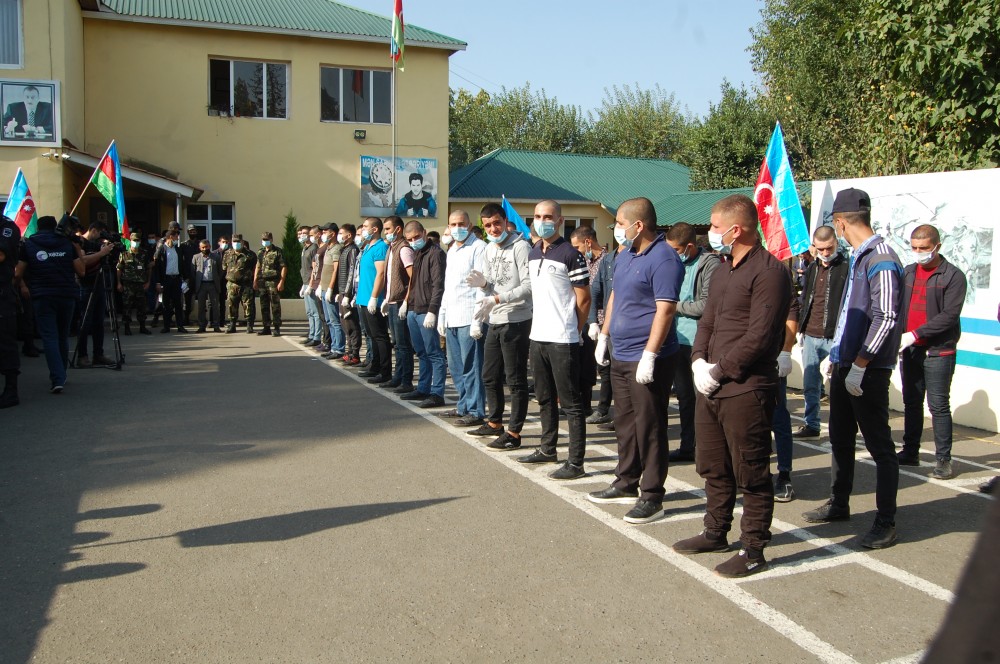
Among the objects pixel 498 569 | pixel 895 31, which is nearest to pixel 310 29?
pixel 895 31

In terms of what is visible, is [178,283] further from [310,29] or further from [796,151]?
[796,151]

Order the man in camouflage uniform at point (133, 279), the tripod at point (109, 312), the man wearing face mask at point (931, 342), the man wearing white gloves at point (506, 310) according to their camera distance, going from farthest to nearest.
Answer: the man in camouflage uniform at point (133, 279)
the tripod at point (109, 312)
the man wearing white gloves at point (506, 310)
the man wearing face mask at point (931, 342)

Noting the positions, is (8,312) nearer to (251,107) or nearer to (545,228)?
(545,228)

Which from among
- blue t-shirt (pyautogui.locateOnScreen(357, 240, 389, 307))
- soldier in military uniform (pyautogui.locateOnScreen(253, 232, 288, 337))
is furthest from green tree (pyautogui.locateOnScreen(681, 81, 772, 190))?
blue t-shirt (pyautogui.locateOnScreen(357, 240, 389, 307))

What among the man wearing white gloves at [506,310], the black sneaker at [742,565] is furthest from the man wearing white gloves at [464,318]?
the black sneaker at [742,565]

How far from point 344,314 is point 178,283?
634 cm

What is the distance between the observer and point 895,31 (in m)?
12.3

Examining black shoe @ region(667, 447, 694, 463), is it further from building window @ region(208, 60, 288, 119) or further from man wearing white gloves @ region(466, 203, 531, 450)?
building window @ region(208, 60, 288, 119)

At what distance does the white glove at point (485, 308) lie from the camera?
7637 millimetres

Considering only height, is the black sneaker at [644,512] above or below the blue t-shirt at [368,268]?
below

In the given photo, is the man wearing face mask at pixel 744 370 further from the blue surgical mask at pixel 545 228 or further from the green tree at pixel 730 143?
the green tree at pixel 730 143

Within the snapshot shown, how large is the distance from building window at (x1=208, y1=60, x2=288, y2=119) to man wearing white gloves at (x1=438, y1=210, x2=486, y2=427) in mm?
17356

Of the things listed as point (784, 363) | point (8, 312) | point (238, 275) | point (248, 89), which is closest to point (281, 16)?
point (248, 89)

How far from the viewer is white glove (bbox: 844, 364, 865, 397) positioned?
5203 mm
